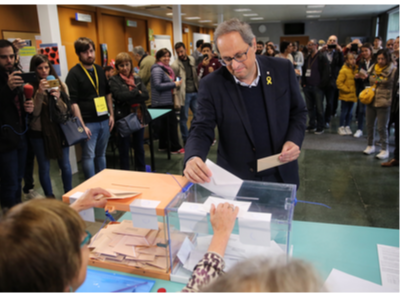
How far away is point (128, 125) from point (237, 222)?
2.83 metres

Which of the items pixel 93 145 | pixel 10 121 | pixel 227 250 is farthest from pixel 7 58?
pixel 227 250

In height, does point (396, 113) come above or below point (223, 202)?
below

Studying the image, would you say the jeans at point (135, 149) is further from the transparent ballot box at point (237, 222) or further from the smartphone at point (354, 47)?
the smartphone at point (354, 47)

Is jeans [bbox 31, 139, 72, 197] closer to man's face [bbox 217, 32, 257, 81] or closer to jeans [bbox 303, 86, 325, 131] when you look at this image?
man's face [bbox 217, 32, 257, 81]

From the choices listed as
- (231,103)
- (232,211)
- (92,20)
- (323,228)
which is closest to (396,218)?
(323,228)

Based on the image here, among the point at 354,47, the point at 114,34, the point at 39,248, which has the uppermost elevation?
the point at 114,34

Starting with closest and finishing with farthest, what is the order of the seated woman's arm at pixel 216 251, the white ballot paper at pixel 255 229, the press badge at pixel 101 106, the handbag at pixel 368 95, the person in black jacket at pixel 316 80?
the seated woman's arm at pixel 216 251 → the white ballot paper at pixel 255 229 → the press badge at pixel 101 106 → the handbag at pixel 368 95 → the person in black jacket at pixel 316 80

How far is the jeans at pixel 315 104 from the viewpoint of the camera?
6.06m

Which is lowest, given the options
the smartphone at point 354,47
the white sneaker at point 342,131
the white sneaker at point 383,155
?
the white sneaker at point 383,155

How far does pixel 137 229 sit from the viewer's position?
1367 mm

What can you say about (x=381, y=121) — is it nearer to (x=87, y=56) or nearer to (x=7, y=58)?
(x=87, y=56)

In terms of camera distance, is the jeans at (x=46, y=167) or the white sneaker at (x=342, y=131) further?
the white sneaker at (x=342, y=131)

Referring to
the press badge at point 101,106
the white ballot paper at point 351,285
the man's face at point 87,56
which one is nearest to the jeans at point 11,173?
the press badge at point 101,106

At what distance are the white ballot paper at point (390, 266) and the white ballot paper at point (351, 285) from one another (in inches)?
1.7
